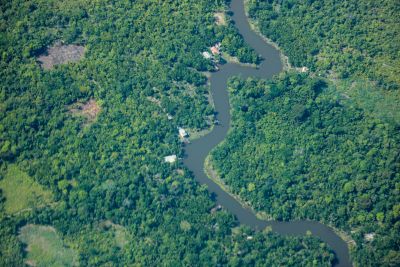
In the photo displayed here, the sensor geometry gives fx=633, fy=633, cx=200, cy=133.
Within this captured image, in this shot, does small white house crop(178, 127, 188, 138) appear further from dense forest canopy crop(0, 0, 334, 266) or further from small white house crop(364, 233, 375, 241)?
small white house crop(364, 233, 375, 241)

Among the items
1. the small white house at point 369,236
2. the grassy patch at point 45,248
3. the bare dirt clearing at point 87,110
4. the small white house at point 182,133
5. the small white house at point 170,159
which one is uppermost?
the bare dirt clearing at point 87,110

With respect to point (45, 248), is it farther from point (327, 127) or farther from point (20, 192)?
point (327, 127)

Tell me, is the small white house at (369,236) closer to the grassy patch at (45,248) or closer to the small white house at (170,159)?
the small white house at (170,159)

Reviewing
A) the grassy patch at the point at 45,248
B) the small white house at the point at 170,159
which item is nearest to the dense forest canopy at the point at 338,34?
the small white house at the point at 170,159

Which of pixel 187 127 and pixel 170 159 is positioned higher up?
pixel 187 127

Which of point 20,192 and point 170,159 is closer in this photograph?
point 20,192

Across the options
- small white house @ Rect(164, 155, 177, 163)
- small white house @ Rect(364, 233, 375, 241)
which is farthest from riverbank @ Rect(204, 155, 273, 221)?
small white house @ Rect(364, 233, 375, 241)

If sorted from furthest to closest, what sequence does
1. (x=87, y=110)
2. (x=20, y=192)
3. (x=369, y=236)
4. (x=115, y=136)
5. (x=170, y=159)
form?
(x=87, y=110) → (x=115, y=136) → (x=170, y=159) → (x=20, y=192) → (x=369, y=236)

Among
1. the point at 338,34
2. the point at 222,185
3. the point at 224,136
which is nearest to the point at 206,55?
the point at 224,136

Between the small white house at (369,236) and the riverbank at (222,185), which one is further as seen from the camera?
the riverbank at (222,185)
